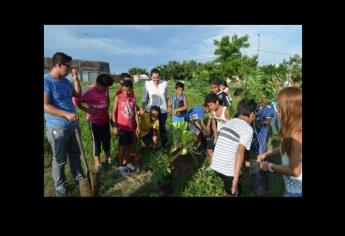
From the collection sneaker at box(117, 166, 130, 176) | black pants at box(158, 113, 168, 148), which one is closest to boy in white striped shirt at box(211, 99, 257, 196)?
black pants at box(158, 113, 168, 148)

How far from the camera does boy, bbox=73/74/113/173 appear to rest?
4.88 metres

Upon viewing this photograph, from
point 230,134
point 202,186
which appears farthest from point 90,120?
point 230,134

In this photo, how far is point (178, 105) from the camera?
19.4ft

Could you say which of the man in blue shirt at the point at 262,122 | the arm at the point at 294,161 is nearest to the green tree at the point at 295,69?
the man in blue shirt at the point at 262,122

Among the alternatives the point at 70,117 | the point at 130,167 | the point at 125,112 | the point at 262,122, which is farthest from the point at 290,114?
the point at 130,167

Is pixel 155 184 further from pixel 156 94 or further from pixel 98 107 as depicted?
pixel 156 94

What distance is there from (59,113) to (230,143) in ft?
6.44

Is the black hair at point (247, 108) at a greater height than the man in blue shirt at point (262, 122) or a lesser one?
greater

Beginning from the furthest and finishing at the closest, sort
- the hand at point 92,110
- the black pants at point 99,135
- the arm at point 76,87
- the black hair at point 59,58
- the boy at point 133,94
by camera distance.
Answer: the boy at point 133,94 → the black pants at point 99,135 → the hand at point 92,110 → the arm at point 76,87 → the black hair at point 59,58

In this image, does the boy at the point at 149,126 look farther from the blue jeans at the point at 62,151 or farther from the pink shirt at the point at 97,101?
the blue jeans at the point at 62,151

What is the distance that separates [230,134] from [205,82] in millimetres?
2363

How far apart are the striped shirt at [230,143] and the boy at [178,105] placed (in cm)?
215

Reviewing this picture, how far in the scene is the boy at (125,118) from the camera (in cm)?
517

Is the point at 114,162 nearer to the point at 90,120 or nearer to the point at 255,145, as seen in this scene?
the point at 90,120
